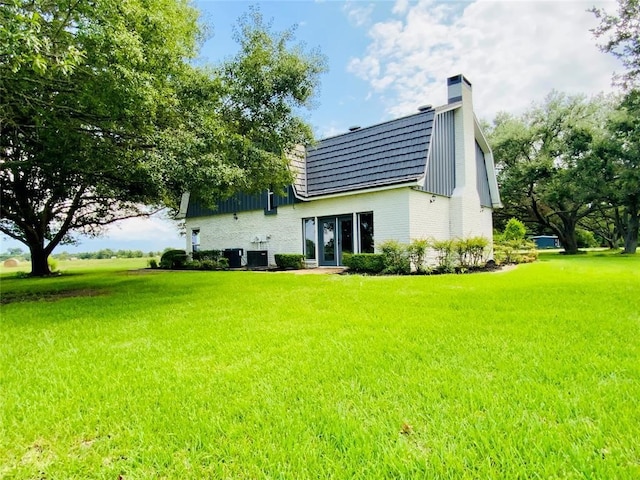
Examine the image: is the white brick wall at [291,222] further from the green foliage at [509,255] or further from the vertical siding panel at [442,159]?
the green foliage at [509,255]

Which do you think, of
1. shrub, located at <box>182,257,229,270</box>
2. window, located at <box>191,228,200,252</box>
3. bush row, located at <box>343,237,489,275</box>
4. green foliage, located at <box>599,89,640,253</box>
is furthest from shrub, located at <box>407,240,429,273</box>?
green foliage, located at <box>599,89,640,253</box>

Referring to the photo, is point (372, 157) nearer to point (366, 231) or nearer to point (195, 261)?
point (366, 231)

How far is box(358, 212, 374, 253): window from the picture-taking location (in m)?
14.6

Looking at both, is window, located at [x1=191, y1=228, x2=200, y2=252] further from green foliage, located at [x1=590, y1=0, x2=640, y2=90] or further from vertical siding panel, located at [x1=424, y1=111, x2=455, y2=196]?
green foliage, located at [x1=590, y1=0, x2=640, y2=90]

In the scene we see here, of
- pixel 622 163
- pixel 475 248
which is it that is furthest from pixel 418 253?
pixel 622 163

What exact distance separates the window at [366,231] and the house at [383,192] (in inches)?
1.7

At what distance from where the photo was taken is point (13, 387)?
3088 millimetres

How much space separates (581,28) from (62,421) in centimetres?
1553

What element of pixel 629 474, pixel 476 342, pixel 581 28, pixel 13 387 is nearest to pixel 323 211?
pixel 581 28

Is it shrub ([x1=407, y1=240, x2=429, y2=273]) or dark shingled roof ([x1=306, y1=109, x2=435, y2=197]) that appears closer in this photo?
shrub ([x1=407, y1=240, x2=429, y2=273])

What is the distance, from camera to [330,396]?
267cm

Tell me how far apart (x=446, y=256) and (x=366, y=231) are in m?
3.58

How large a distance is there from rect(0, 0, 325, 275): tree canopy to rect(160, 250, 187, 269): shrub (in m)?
9.31

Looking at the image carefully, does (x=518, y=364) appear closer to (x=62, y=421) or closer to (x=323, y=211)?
(x=62, y=421)
